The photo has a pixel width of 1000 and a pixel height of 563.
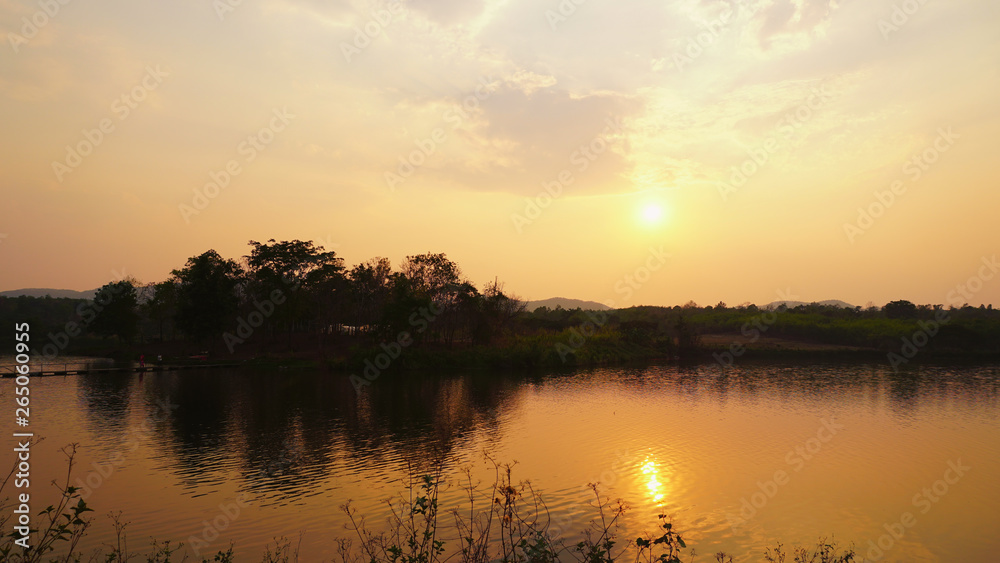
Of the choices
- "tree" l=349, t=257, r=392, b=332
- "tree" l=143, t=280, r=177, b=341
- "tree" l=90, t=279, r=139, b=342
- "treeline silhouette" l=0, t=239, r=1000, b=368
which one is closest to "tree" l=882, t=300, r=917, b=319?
"treeline silhouette" l=0, t=239, r=1000, b=368

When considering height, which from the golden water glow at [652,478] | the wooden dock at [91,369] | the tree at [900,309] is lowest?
the golden water glow at [652,478]

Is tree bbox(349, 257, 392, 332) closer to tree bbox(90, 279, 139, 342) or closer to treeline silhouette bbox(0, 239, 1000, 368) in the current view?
treeline silhouette bbox(0, 239, 1000, 368)

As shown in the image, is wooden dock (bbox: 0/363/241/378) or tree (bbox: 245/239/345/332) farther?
tree (bbox: 245/239/345/332)

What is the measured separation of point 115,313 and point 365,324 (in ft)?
121

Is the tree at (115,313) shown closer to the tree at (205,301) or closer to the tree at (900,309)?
the tree at (205,301)

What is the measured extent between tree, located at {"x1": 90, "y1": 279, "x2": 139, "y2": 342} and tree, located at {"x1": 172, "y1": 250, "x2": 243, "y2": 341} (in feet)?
49.6

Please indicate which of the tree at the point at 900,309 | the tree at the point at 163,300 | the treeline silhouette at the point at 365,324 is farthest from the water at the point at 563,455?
the tree at the point at 900,309

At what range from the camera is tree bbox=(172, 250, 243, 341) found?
70.3 meters

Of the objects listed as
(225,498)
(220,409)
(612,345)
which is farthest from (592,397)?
(612,345)

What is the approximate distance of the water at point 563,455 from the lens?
16594mm

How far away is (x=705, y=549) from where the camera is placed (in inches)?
590

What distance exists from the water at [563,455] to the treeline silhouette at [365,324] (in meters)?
19.4

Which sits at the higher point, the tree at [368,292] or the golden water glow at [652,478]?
the tree at [368,292]

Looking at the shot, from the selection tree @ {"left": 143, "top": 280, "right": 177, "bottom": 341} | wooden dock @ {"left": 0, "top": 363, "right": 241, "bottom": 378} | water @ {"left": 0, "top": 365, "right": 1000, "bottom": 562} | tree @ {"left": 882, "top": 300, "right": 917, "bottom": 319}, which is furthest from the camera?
tree @ {"left": 882, "top": 300, "right": 917, "bottom": 319}
